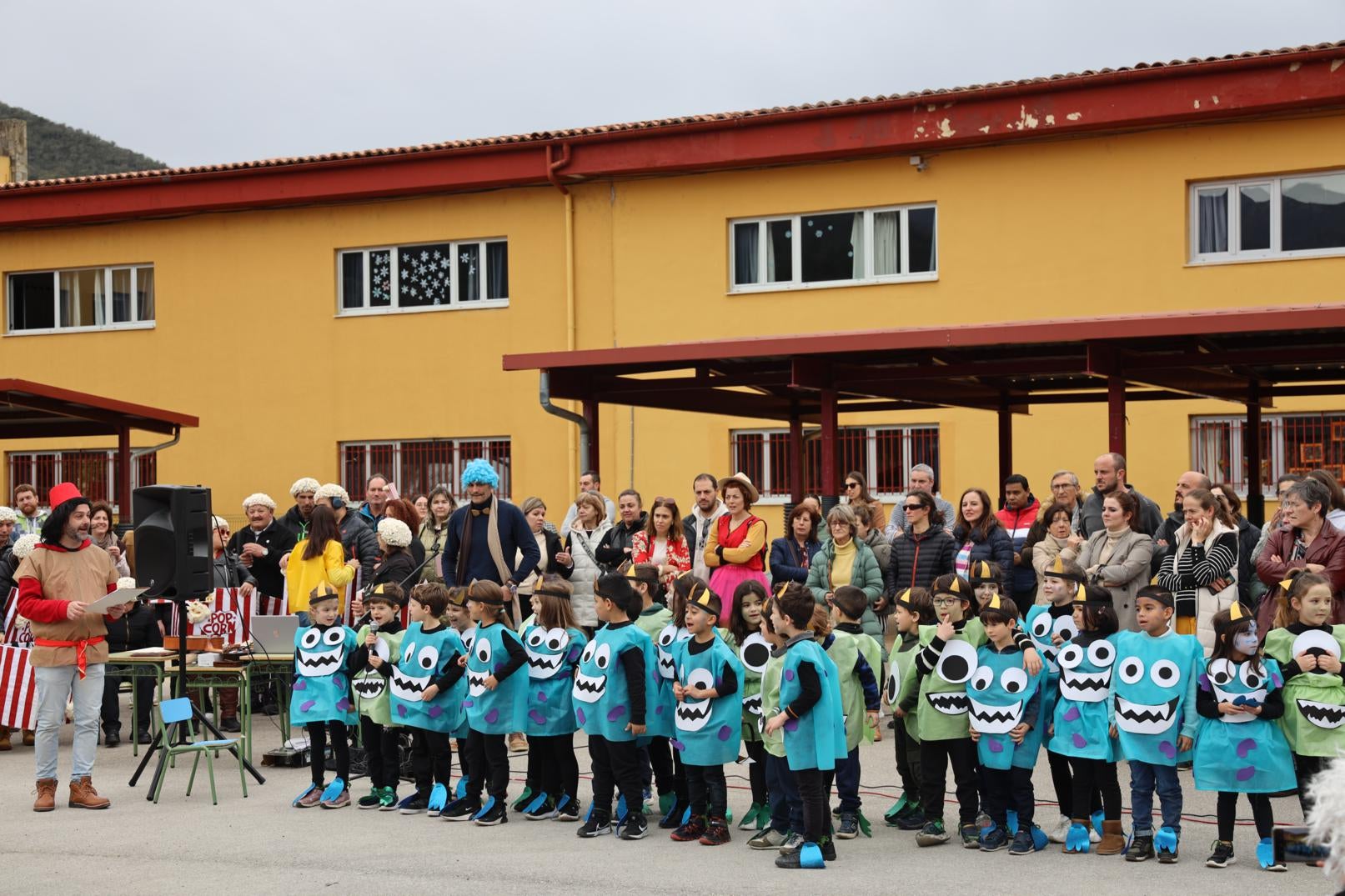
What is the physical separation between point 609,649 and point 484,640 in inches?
35.3

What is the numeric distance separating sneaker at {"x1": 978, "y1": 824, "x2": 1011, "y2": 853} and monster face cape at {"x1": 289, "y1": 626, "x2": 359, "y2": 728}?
3.82 metres

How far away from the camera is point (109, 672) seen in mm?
11172

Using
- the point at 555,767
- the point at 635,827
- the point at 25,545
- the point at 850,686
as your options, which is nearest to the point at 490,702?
the point at 555,767

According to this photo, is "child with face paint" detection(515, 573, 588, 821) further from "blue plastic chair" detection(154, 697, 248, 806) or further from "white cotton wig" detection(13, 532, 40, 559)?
"white cotton wig" detection(13, 532, 40, 559)

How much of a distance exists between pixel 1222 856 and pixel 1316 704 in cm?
81

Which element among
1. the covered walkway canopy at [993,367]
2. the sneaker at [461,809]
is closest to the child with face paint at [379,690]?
the sneaker at [461,809]

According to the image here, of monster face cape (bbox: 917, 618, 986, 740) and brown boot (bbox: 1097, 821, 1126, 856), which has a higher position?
monster face cape (bbox: 917, 618, 986, 740)

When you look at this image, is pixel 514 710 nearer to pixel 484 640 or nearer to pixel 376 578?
pixel 484 640

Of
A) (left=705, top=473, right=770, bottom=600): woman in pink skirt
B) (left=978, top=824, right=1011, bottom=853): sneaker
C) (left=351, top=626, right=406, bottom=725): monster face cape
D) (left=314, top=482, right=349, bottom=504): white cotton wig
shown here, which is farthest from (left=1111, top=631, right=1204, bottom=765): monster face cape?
(left=314, top=482, right=349, bottom=504): white cotton wig

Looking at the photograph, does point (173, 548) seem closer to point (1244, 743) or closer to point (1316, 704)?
point (1244, 743)

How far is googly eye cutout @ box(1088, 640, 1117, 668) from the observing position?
766 cm

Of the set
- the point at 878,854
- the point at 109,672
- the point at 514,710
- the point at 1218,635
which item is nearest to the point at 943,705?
the point at 878,854

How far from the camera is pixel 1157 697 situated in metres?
7.46

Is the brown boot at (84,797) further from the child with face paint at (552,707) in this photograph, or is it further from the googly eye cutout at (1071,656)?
the googly eye cutout at (1071,656)
